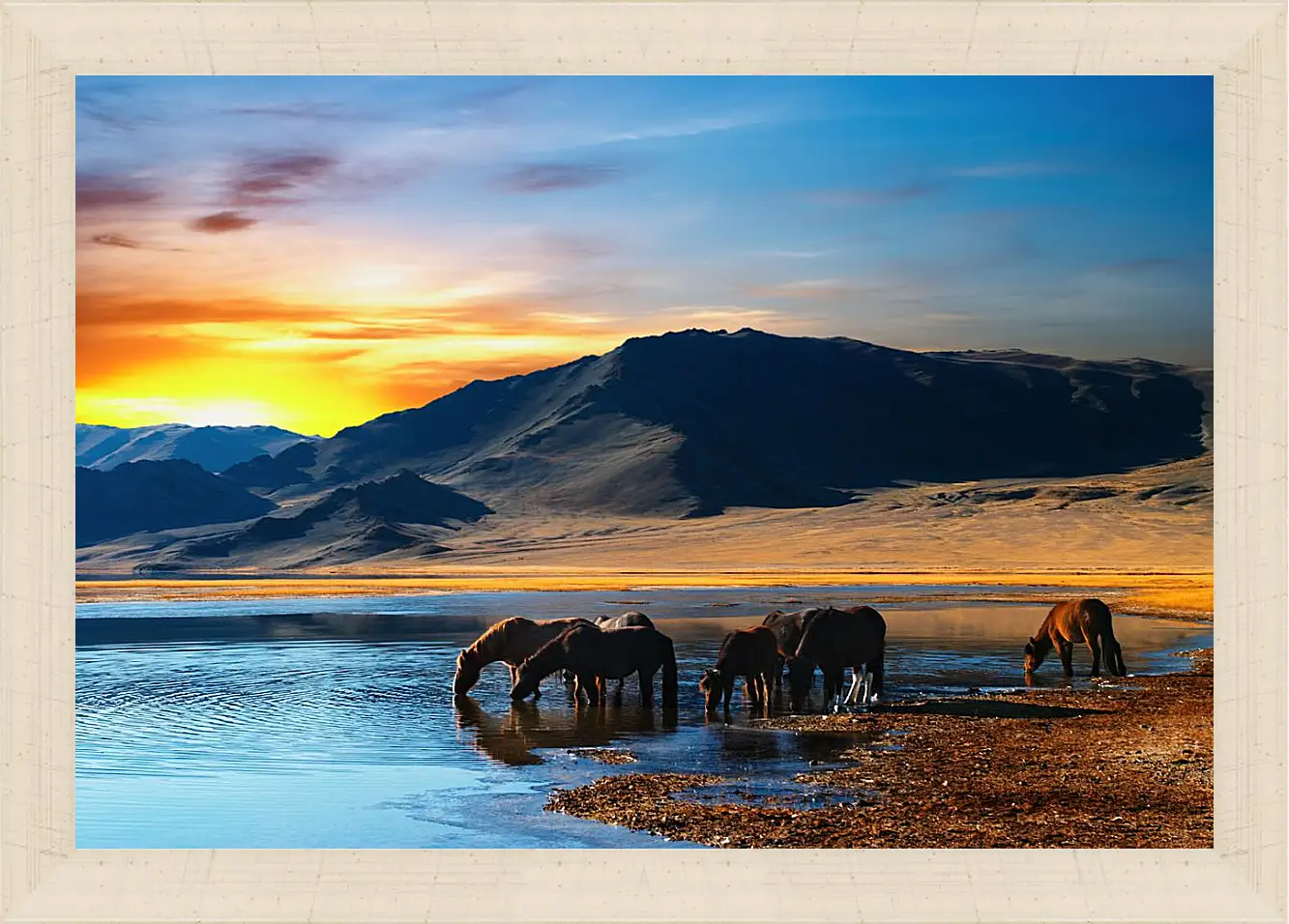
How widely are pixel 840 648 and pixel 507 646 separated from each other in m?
5.32

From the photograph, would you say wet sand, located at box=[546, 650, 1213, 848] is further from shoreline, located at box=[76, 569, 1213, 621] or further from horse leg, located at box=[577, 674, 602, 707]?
shoreline, located at box=[76, 569, 1213, 621]

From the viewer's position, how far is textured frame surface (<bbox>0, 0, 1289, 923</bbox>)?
10.0 m

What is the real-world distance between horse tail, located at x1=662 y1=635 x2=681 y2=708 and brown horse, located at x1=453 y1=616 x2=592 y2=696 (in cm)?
181

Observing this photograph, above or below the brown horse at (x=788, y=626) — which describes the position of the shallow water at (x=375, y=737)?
below

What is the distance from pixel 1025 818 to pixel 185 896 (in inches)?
267

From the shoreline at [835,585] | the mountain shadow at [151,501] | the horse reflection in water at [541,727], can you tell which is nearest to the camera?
the horse reflection in water at [541,727]

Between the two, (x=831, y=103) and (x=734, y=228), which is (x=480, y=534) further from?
(x=831, y=103)

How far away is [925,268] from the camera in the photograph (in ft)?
303

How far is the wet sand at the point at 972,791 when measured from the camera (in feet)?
34.9

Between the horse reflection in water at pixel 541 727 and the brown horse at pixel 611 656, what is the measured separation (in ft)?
1.63

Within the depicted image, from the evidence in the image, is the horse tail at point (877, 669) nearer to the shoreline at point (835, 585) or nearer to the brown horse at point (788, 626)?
the brown horse at point (788, 626)

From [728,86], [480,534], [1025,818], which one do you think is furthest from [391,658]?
[480,534]

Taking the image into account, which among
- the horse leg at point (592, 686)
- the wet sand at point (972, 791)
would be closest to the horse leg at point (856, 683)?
the wet sand at point (972, 791)

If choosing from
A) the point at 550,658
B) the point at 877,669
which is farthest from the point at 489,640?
the point at 877,669
